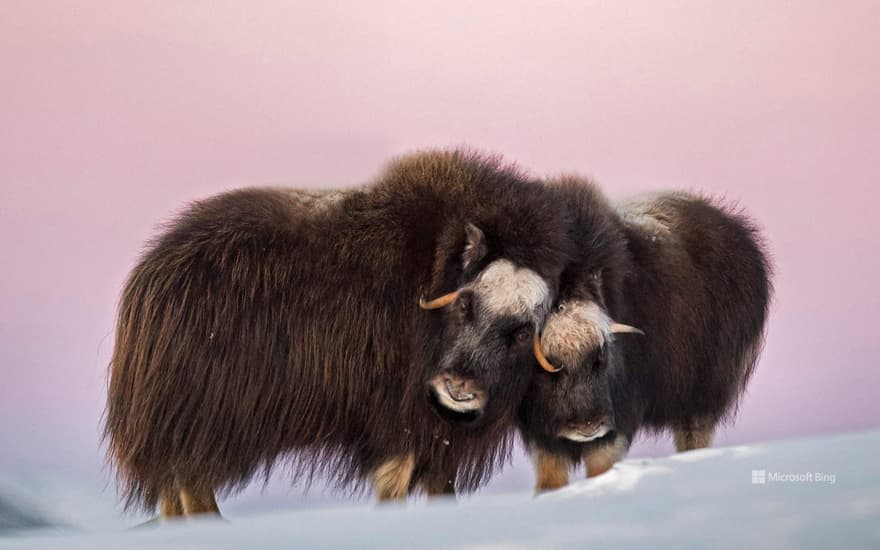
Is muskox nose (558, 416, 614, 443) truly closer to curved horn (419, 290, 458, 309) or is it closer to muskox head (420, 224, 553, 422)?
muskox head (420, 224, 553, 422)

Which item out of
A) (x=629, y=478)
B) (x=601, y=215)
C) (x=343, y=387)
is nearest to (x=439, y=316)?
(x=343, y=387)

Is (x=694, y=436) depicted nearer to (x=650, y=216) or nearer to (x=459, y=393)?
(x=650, y=216)

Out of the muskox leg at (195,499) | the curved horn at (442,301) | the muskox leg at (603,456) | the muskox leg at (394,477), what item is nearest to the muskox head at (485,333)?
the curved horn at (442,301)

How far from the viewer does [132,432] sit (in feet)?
A: 10.5

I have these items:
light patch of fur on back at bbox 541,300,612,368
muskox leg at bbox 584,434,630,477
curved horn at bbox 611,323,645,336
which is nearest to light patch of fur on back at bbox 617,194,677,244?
curved horn at bbox 611,323,645,336

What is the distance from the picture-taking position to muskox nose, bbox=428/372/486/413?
10.3ft

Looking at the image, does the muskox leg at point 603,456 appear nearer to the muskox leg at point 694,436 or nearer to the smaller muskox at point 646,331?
the smaller muskox at point 646,331

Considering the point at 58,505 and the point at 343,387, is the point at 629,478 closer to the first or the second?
the point at 343,387

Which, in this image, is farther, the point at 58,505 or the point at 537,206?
the point at 58,505

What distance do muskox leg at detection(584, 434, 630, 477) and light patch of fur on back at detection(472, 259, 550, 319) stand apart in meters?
0.61

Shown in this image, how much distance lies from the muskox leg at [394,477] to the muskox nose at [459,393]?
27 centimetres

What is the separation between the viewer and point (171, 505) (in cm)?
331

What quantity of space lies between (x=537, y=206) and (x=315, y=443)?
102 cm

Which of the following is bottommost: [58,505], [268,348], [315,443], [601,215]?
[58,505]
